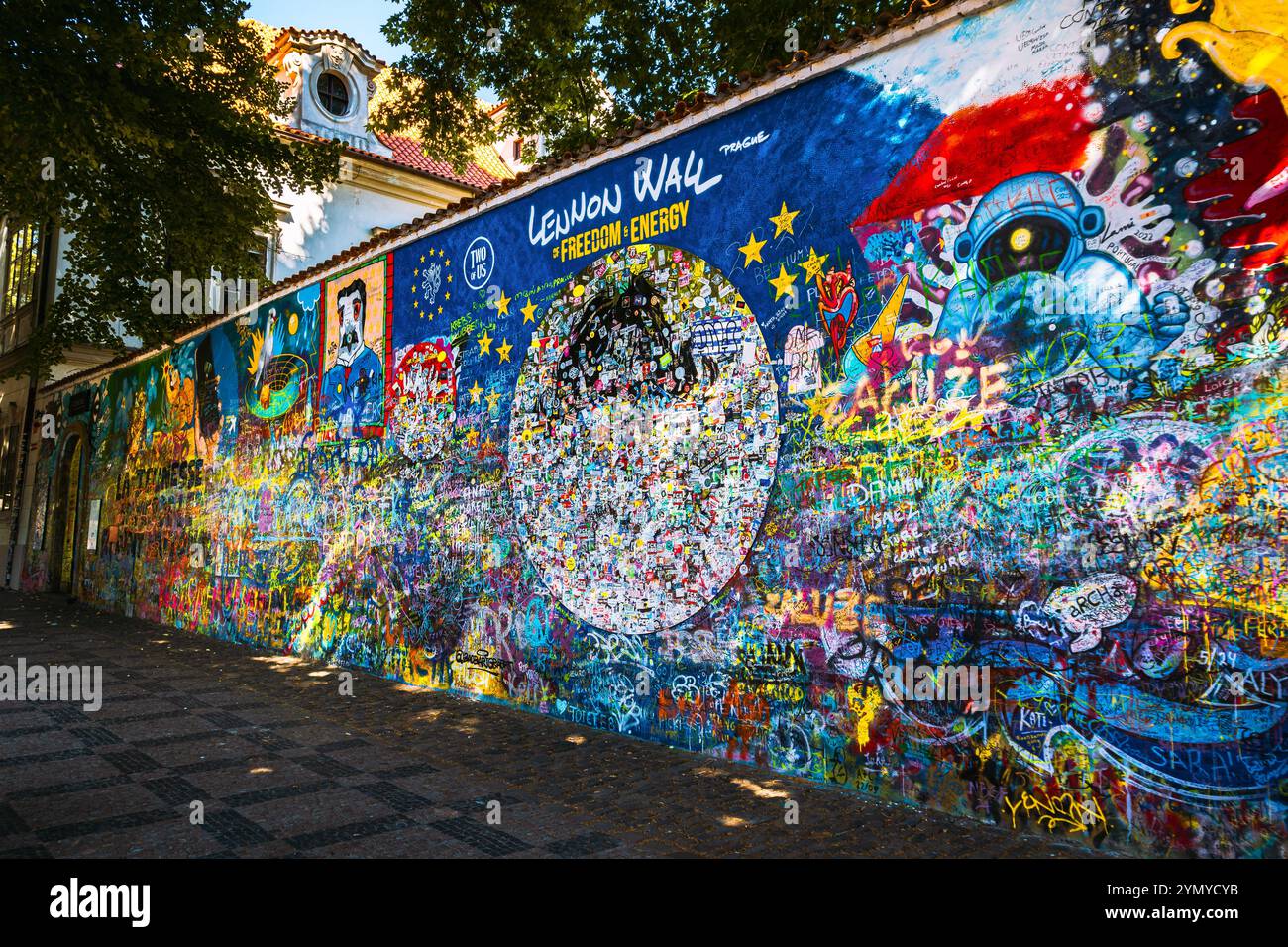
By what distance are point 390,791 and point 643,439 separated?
2836 millimetres

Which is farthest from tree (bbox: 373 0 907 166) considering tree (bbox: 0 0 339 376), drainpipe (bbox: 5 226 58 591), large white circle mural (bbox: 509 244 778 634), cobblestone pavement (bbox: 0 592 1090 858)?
cobblestone pavement (bbox: 0 592 1090 858)

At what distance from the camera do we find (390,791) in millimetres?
4801

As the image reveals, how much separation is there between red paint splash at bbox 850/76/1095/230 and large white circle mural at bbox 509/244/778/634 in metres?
1.28

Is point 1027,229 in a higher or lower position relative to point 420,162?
lower

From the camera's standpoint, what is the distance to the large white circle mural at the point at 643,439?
18.4ft

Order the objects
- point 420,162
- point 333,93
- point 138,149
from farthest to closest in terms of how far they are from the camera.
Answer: point 420,162 → point 333,93 → point 138,149

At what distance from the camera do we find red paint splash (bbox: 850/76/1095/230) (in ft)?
13.9

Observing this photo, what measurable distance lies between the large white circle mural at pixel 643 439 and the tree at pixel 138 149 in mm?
5888

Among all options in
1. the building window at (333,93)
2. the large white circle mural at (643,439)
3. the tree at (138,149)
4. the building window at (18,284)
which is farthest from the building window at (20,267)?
the large white circle mural at (643,439)

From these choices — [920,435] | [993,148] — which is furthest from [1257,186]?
[920,435]

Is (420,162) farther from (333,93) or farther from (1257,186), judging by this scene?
(1257,186)

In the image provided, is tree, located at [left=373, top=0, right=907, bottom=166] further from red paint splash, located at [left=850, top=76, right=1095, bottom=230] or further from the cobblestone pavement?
the cobblestone pavement

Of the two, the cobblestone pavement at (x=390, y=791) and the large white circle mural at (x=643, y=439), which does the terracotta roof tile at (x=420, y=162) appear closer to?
the large white circle mural at (x=643, y=439)

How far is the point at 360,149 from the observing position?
20875 mm
